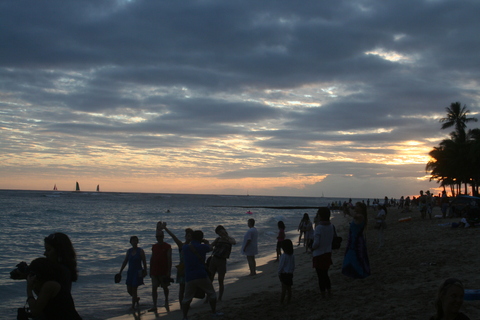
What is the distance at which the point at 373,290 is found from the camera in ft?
26.2

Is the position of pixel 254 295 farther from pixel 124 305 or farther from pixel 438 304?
pixel 438 304

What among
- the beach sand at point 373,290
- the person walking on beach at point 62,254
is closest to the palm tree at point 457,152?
the beach sand at point 373,290

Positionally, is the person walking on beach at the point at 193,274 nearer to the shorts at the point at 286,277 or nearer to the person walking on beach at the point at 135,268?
the shorts at the point at 286,277

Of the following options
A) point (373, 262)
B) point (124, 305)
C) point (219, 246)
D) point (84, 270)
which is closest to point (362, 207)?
point (219, 246)

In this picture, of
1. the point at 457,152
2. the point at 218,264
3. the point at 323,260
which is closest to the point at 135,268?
the point at 218,264

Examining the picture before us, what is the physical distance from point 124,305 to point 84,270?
17.7 feet

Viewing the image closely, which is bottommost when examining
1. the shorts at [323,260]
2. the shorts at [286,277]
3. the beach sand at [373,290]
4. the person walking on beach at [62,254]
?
the beach sand at [373,290]

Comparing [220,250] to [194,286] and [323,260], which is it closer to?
[194,286]

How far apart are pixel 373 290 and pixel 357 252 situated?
1.07m

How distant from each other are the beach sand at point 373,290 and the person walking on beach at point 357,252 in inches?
19.9

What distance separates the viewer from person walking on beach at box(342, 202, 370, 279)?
7431 millimetres

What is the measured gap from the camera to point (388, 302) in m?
6.99

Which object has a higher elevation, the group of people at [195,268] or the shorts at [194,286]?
the group of people at [195,268]

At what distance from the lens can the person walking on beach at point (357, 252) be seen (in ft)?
24.4
